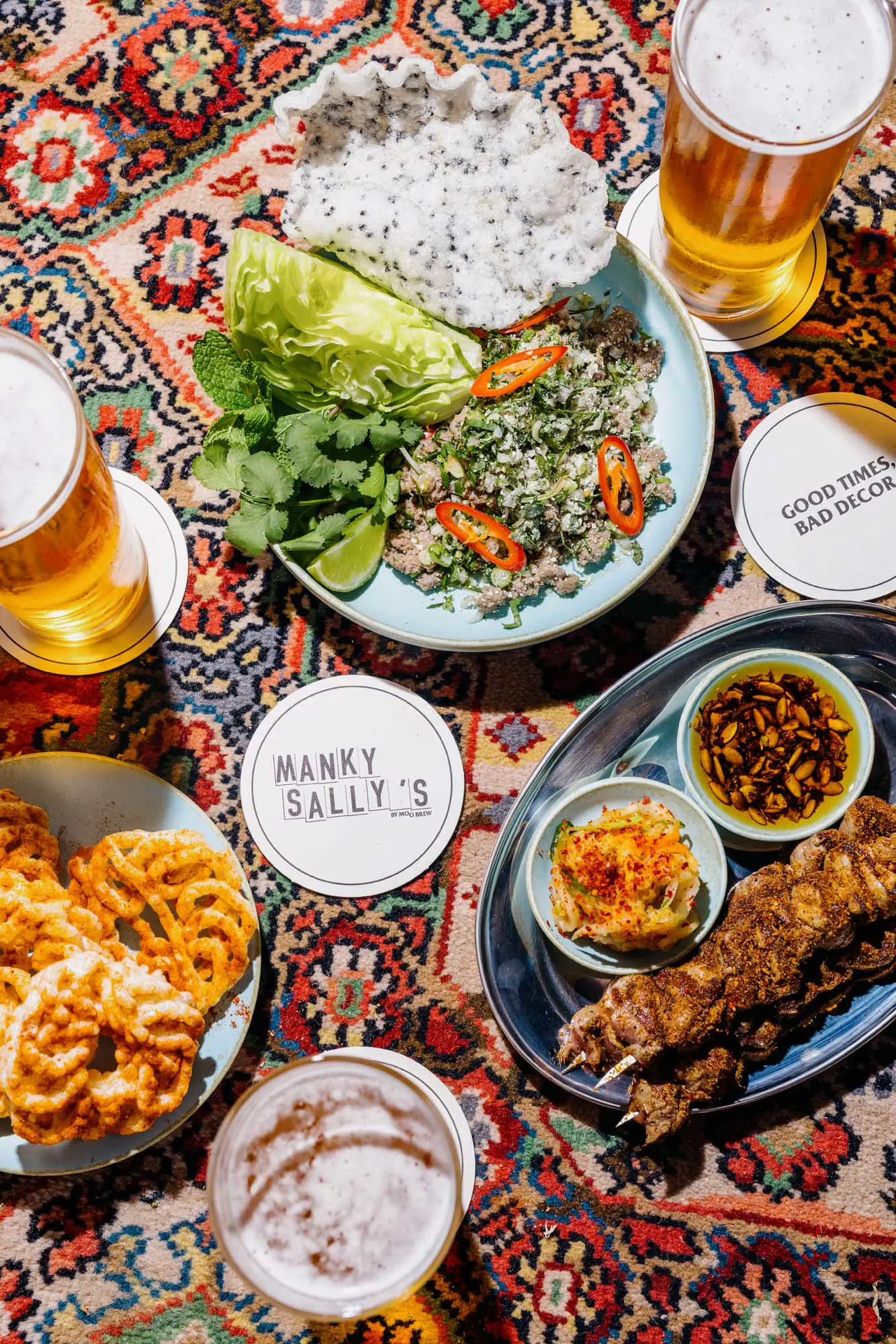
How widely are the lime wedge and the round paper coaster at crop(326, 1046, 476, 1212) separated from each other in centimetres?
102

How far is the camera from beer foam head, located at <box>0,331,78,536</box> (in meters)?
1.84

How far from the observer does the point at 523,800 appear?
2.18m

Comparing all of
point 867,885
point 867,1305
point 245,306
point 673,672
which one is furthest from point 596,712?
point 867,1305

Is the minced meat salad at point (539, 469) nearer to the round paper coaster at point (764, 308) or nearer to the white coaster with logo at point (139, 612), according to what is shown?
the round paper coaster at point (764, 308)

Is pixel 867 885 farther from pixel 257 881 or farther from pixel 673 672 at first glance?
pixel 257 881

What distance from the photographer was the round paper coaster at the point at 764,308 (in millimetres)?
2455

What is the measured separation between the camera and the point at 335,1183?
71.1 inches

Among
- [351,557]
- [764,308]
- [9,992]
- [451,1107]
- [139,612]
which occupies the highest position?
[764,308]

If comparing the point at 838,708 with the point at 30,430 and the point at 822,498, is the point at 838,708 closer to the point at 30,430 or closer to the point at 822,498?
the point at 822,498

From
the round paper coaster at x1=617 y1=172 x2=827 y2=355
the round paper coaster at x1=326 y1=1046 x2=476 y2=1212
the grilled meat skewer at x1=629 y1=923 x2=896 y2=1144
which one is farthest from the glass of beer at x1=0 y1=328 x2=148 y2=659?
the grilled meat skewer at x1=629 y1=923 x2=896 y2=1144

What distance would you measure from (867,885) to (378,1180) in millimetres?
1095

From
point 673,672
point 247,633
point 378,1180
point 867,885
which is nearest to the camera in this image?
point 378,1180

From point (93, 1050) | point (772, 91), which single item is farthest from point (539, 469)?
point (93, 1050)

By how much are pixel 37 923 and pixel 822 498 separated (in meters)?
1.94
